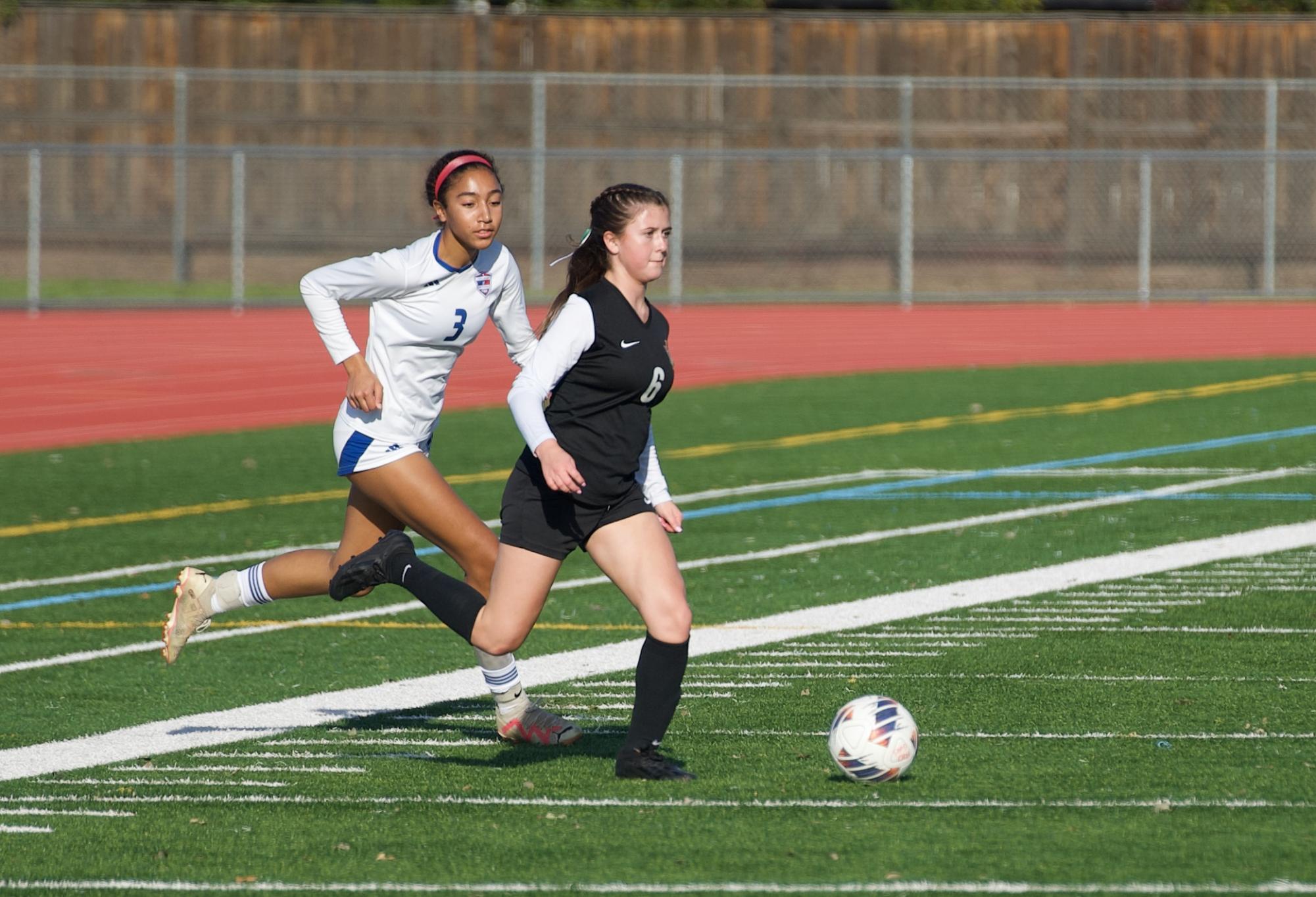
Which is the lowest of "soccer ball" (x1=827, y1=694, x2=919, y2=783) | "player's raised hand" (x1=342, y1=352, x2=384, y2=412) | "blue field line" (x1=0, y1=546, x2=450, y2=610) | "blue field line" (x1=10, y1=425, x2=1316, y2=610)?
"blue field line" (x1=0, y1=546, x2=450, y2=610)

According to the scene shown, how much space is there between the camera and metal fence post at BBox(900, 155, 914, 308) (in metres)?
30.7

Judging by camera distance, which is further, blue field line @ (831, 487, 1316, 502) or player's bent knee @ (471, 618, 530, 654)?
blue field line @ (831, 487, 1316, 502)

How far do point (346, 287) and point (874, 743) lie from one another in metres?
2.49

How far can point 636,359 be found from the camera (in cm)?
659

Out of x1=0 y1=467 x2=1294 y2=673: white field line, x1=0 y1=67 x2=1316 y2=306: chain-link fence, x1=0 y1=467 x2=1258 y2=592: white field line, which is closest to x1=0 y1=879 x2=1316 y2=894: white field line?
x1=0 y1=467 x2=1294 y2=673: white field line

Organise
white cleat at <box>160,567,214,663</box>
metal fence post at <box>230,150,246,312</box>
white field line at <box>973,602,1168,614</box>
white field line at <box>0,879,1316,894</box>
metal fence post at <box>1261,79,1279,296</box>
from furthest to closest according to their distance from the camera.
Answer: metal fence post at <box>1261,79,1279,296</box> < metal fence post at <box>230,150,246,312</box> < white field line at <box>973,602,1168,614</box> < white cleat at <box>160,567,214,663</box> < white field line at <box>0,879,1316,894</box>

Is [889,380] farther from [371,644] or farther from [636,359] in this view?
[636,359]

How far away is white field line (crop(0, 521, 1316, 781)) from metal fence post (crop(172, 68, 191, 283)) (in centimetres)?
2127

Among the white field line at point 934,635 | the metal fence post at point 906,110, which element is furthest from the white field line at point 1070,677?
the metal fence post at point 906,110

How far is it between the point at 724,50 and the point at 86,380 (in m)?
14.7

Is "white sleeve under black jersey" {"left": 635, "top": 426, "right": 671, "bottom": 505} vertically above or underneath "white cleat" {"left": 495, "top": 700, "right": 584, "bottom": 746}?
above

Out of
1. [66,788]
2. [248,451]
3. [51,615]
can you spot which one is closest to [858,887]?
[66,788]

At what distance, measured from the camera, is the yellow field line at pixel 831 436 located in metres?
13.8

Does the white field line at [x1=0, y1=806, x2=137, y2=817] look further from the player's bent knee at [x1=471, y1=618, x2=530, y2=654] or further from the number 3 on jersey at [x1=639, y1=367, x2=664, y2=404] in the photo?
the number 3 on jersey at [x1=639, y1=367, x2=664, y2=404]
